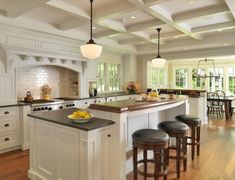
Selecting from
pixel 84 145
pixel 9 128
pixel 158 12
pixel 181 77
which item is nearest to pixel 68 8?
pixel 158 12

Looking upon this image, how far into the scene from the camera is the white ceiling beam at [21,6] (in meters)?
2.97

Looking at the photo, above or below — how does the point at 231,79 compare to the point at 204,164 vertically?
above

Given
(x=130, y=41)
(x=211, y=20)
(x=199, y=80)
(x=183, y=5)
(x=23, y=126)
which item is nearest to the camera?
(x=183, y=5)

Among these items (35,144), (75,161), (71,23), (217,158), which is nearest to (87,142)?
(75,161)

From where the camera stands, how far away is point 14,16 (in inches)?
144

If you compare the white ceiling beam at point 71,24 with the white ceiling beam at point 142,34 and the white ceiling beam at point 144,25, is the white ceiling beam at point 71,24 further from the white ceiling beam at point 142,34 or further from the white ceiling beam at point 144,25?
the white ceiling beam at point 142,34

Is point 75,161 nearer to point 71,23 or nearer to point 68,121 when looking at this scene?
point 68,121

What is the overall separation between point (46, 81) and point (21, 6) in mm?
2424

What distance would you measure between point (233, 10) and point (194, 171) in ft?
9.03

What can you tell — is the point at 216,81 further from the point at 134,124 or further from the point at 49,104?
the point at 49,104

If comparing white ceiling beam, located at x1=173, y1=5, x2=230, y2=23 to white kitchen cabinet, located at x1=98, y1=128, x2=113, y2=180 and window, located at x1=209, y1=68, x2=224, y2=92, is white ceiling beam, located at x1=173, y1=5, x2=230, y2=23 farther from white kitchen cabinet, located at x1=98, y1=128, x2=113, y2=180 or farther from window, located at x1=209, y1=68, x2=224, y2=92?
window, located at x1=209, y1=68, x2=224, y2=92

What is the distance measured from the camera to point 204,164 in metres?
3.38

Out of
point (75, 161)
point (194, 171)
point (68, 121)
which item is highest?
point (68, 121)

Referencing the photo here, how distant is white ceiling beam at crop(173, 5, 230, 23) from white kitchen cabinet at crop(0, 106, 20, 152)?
12.6ft
